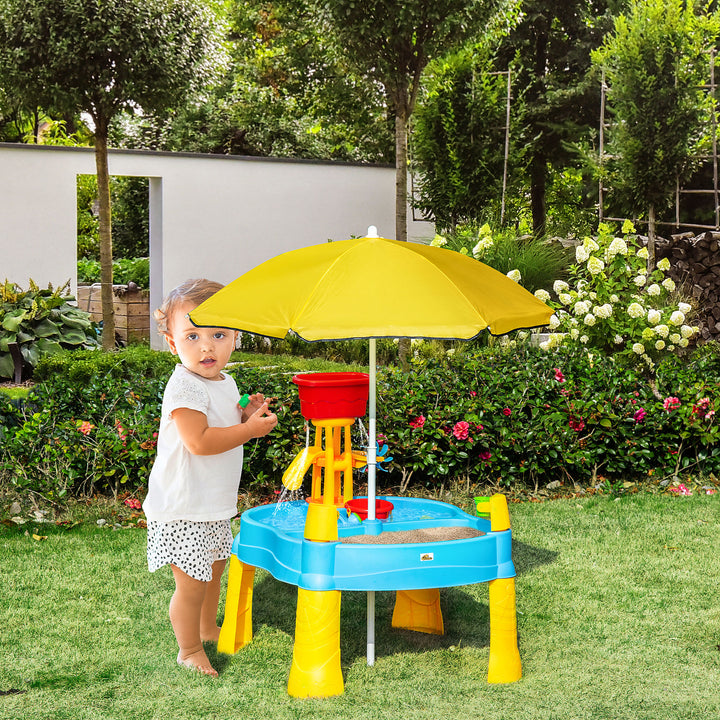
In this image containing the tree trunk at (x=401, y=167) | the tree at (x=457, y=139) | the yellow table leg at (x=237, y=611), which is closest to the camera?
the yellow table leg at (x=237, y=611)

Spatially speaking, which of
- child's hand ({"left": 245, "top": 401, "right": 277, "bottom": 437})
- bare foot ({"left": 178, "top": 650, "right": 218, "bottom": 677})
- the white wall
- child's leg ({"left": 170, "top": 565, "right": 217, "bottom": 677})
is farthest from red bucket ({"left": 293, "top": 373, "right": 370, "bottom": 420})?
the white wall

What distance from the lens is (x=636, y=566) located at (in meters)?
4.48

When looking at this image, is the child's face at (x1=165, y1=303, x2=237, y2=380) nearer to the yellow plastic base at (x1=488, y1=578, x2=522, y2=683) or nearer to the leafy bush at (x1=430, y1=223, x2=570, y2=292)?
the yellow plastic base at (x1=488, y1=578, x2=522, y2=683)

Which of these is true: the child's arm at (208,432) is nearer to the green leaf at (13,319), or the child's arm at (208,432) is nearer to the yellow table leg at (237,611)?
the yellow table leg at (237,611)

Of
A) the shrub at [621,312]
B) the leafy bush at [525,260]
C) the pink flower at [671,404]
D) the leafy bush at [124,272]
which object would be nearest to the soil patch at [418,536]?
the pink flower at [671,404]

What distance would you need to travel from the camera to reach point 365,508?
11.7ft

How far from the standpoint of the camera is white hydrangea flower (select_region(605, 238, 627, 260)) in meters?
7.06

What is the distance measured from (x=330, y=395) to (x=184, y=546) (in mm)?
734

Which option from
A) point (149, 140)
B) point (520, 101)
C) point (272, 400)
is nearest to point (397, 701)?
point (272, 400)

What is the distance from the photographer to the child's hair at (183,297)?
3350 mm

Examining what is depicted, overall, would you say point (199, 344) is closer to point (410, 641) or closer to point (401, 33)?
Answer: point (410, 641)

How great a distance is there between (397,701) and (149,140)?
20223 millimetres

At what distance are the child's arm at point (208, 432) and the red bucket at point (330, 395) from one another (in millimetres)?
226

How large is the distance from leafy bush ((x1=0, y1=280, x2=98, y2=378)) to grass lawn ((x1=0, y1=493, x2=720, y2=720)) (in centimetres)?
550
